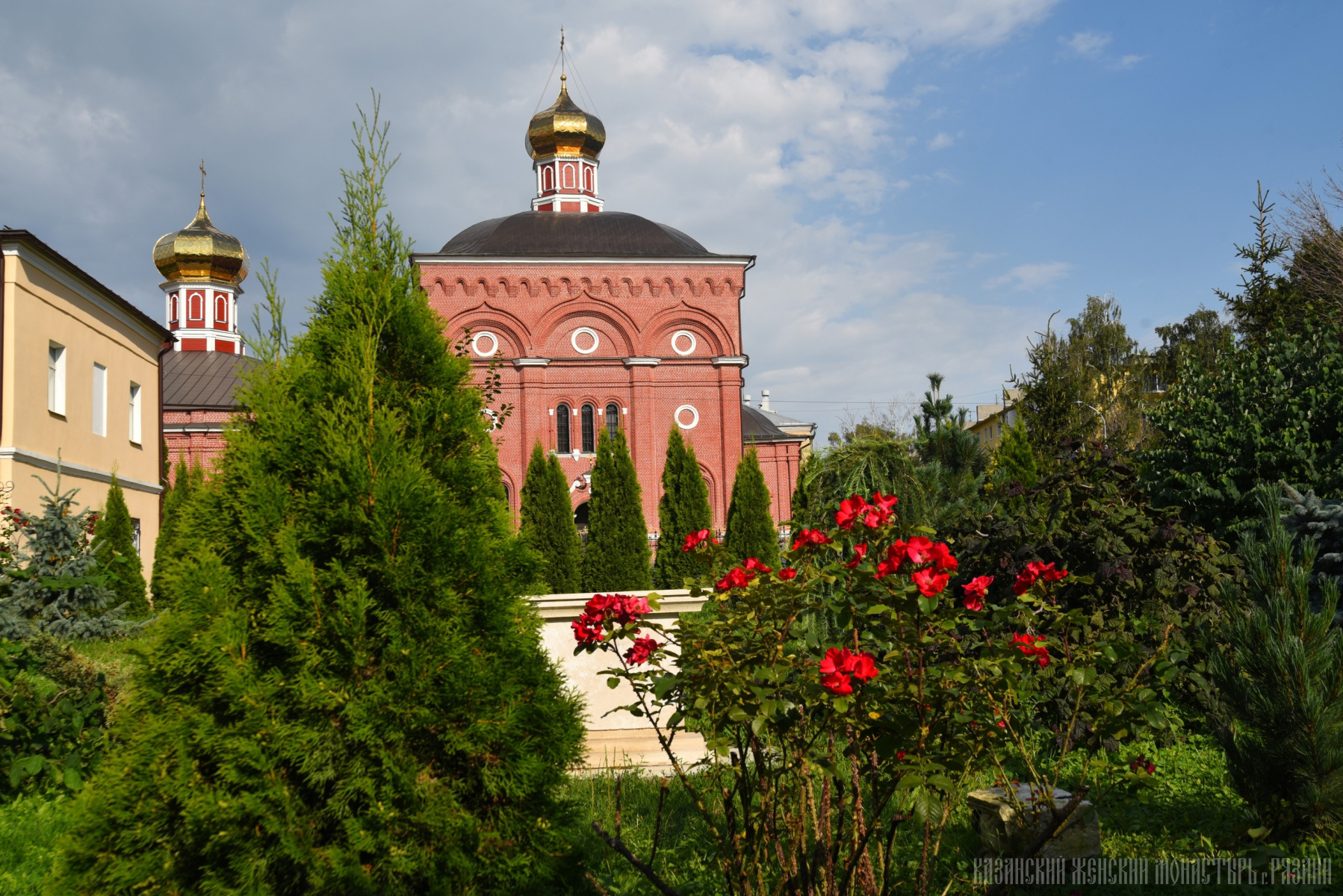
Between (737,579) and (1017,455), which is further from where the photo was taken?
(1017,455)

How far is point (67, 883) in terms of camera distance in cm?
228

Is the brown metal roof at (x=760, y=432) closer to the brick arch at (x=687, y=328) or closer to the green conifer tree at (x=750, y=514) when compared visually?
the brick arch at (x=687, y=328)

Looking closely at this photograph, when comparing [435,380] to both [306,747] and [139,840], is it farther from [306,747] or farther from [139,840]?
[139,840]

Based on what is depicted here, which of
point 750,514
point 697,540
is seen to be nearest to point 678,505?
point 750,514

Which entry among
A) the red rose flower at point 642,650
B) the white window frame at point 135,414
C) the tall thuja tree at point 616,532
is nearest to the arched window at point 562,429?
the tall thuja tree at point 616,532

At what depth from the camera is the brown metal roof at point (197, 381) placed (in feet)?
88.4

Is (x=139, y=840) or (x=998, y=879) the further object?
(x=998, y=879)

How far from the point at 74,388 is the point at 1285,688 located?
48.1 ft

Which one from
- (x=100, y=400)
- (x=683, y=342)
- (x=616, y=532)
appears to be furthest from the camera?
(x=683, y=342)

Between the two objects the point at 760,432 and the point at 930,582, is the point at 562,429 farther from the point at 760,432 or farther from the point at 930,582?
the point at 930,582

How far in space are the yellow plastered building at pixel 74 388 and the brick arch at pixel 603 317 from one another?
11454mm

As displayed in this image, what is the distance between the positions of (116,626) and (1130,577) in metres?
9.78

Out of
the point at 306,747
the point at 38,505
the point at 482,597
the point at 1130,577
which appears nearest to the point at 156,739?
the point at 306,747

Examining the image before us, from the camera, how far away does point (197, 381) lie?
94.4 ft
